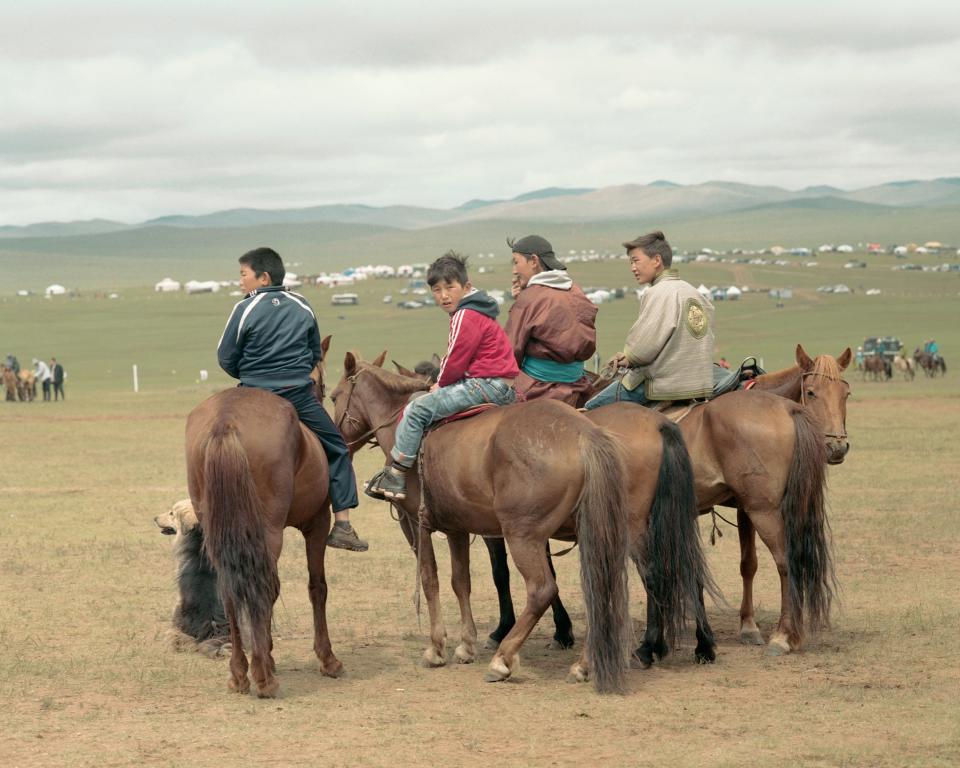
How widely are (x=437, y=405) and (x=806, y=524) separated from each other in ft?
9.38

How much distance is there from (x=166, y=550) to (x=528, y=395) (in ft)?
20.6

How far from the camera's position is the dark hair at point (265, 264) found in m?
9.08

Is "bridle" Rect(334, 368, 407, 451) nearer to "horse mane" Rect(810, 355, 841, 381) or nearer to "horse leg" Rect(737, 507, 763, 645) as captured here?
"horse leg" Rect(737, 507, 763, 645)

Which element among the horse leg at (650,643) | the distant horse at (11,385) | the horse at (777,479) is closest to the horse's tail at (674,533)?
the horse leg at (650,643)

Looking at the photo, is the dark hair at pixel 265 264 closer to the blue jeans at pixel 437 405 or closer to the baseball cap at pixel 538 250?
the blue jeans at pixel 437 405

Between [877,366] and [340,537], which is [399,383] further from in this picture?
[877,366]

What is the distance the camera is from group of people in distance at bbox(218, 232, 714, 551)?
9.04 metres

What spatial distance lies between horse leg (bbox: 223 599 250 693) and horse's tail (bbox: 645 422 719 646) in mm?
2757

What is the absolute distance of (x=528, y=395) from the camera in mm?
10070

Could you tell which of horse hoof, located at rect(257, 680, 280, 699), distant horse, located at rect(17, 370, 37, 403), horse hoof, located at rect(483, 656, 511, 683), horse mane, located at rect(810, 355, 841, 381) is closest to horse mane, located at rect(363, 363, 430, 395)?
horse hoof, located at rect(483, 656, 511, 683)

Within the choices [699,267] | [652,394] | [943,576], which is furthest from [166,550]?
[699,267]

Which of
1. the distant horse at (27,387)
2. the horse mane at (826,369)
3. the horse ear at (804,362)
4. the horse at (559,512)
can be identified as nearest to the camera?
the horse at (559,512)

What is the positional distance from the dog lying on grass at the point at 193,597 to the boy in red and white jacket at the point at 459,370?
1659 millimetres

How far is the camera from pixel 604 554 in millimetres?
8305
